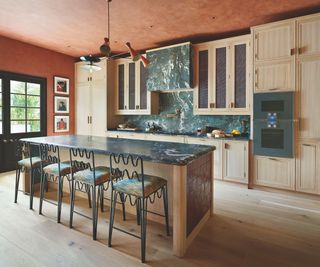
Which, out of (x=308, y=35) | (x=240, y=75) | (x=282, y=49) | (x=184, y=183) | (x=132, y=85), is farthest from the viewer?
(x=132, y=85)

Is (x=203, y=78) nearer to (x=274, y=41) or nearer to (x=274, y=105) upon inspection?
(x=274, y=41)

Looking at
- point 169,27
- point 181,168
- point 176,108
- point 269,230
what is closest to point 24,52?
point 169,27

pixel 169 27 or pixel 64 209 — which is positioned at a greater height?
pixel 169 27

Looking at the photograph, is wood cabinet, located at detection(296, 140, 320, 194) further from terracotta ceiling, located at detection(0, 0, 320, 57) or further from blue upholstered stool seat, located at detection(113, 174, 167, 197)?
blue upholstered stool seat, located at detection(113, 174, 167, 197)

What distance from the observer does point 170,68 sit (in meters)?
4.37

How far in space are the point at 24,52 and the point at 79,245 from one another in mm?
4302

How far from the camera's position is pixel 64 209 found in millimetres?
2809

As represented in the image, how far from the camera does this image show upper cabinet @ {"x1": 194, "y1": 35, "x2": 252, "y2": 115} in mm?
3793

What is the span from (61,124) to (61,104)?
0.49 m

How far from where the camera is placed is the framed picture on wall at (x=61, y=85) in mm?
5270

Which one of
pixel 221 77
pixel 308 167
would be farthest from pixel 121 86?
pixel 308 167

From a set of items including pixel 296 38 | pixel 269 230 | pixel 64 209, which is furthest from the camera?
pixel 296 38

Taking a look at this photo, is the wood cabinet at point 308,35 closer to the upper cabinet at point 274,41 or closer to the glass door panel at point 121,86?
the upper cabinet at point 274,41

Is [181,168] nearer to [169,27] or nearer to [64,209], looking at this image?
[64,209]
